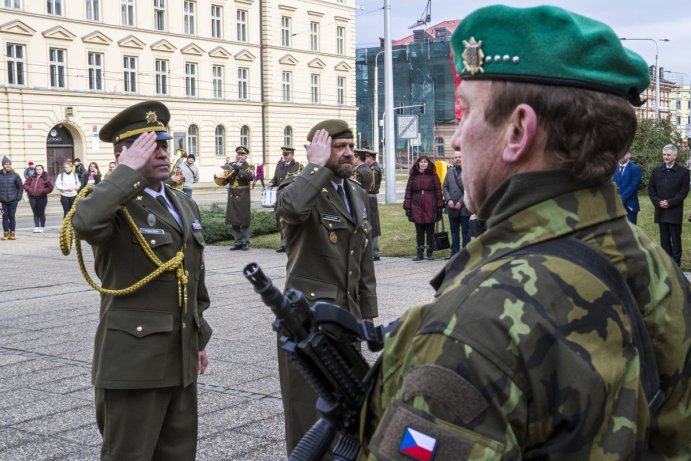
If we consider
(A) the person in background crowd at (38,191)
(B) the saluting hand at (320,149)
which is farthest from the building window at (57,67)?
(B) the saluting hand at (320,149)

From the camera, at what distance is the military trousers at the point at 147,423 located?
3750 millimetres

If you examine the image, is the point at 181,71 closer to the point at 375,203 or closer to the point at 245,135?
the point at 245,135

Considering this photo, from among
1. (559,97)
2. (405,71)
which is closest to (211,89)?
(405,71)

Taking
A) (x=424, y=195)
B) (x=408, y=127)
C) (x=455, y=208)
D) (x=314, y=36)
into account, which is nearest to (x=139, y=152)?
(x=455, y=208)

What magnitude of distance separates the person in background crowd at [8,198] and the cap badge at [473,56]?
66.7 ft

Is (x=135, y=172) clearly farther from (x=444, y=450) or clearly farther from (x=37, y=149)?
(x=37, y=149)

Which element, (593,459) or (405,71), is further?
(405,71)

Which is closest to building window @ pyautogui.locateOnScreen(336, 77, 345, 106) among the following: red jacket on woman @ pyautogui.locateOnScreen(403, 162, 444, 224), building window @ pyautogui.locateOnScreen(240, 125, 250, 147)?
building window @ pyautogui.locateOnScreen(240, 125, 250, 147)

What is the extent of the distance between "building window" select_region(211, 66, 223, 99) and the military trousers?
5264 centimetres

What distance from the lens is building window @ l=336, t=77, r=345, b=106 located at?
64.8 metres

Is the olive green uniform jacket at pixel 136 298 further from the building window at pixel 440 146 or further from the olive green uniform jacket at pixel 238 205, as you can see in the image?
the building window at pixel 440 146

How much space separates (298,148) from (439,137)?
22.2 m

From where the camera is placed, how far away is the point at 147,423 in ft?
12.5

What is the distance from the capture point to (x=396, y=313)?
979 cm
